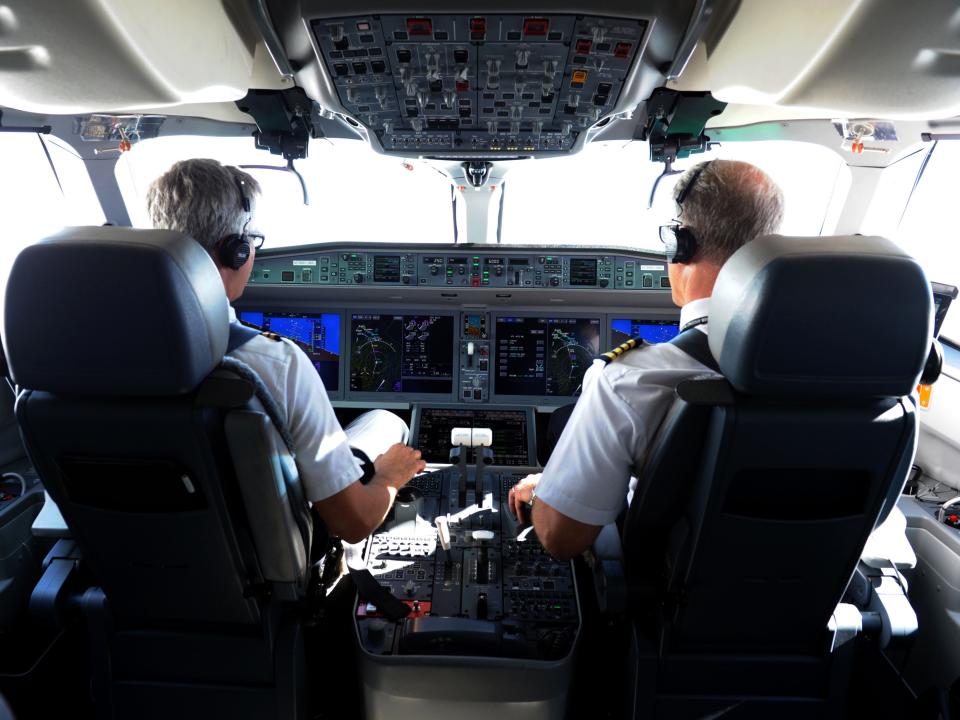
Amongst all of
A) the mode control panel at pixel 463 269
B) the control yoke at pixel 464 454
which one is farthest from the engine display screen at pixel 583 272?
the control yoke at pixel 464 454

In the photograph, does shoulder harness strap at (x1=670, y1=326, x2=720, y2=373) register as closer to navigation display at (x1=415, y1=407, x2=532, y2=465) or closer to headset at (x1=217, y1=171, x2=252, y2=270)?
headset at (x1=217, y1=171, x2=252, y2=270)

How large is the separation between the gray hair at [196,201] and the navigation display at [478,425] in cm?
158

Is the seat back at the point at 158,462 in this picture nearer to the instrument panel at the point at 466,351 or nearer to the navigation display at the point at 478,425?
the navigation display at the point at 478,425

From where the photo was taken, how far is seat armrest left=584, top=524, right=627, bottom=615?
1.45m

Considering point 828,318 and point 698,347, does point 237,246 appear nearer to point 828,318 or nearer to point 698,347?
point 698,347

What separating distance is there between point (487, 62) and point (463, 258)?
1.37 meters

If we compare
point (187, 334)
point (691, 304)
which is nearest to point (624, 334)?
point (691, 304)

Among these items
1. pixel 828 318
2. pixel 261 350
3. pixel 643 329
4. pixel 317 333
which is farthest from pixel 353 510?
pixel 643 329

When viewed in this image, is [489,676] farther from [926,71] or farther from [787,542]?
[926,71]

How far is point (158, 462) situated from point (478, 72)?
1.24 metres

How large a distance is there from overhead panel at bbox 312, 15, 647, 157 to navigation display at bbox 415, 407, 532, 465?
49.3 inches

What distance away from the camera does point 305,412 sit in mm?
1401

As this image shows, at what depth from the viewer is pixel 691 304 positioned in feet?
4.73

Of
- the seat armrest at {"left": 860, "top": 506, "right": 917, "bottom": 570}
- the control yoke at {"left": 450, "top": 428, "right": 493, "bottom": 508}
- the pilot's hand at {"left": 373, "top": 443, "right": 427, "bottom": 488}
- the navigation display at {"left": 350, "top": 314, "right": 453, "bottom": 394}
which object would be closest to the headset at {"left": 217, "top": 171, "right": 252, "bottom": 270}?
the pilot's hand at {"left": 373, "top": 443, "right": 427, "bottom": 488}
